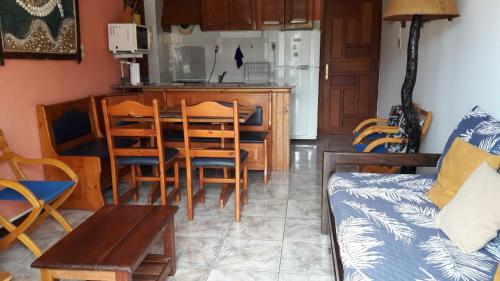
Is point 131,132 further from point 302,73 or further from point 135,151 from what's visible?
point 302,73

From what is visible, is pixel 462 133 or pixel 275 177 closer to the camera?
pixel 462 133

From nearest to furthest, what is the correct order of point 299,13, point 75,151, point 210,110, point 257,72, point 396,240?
point 396,240 < point 210,110 < point 75,151 < point 299,13 < point 257,72

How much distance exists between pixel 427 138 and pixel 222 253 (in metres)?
1.98

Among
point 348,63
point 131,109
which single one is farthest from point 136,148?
Result: point 348,63

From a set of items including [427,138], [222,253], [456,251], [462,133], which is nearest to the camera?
[456,251]

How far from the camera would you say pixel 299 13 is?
5.38m

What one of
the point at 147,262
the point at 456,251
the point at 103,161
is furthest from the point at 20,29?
the point at 456,251

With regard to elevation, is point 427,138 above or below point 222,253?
above

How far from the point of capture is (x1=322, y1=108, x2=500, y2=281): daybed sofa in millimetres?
1354

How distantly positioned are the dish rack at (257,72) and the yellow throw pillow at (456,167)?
391 cm

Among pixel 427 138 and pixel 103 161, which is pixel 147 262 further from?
pixel 427 138

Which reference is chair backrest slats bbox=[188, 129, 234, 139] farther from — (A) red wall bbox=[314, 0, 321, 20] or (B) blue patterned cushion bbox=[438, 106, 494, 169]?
(A) red wall bbox=[314, 0, 321, 20]

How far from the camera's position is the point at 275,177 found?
397cm

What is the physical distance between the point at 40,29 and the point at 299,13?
3.40 meters
